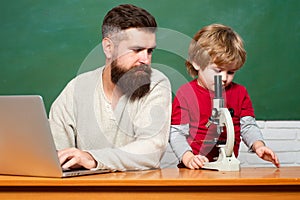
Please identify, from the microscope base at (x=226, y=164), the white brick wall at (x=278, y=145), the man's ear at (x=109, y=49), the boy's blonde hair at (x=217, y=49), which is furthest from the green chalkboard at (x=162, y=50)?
the microscope base at (x=226, y=164)

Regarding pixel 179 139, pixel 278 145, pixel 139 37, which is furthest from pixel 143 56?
pixel 278 145

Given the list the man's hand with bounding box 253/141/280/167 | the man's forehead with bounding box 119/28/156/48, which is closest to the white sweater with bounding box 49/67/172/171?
the man's forehead with bounding box 119/28/156/48

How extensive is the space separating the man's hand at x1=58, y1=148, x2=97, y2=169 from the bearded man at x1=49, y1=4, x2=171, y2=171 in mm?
266

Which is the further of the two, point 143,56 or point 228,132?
point 143,56

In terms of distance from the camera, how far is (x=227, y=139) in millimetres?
1822

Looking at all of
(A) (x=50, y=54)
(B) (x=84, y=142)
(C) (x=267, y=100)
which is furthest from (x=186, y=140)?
(A) (x=50, y=54)

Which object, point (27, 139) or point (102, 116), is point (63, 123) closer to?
point (102, 116)

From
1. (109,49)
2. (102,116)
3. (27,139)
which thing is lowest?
(27,139)

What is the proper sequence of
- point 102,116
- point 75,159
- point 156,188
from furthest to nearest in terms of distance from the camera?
point 102,116 → point 75,159 → point 156,188

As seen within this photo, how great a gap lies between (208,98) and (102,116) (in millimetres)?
471

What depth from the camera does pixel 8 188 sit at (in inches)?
59.0

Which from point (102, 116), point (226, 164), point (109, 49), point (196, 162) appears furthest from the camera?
point (109, 49)

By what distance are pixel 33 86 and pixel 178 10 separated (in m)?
0.77

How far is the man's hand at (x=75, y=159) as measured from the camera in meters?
1.65
